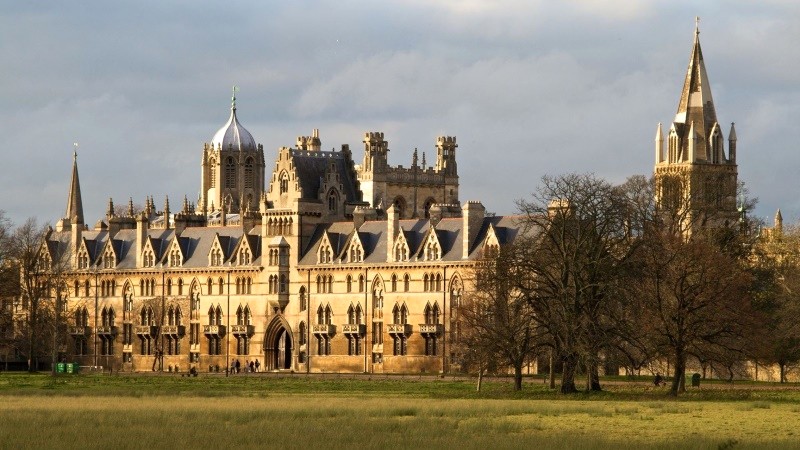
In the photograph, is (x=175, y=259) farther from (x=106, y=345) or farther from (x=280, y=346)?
(x=280, y=346)

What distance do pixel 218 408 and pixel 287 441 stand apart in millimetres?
19744

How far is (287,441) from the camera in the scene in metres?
65.7

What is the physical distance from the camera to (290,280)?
16388cm

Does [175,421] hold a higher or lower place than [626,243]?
lower

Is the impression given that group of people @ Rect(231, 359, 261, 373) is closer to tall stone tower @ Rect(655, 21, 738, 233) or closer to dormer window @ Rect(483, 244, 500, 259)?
dormer window @ Rect(483, 244, 500, 259)

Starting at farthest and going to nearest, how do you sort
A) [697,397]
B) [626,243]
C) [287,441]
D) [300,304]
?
1. [300,304]
2. [626,243]
3. [697,397]
4. [287,441]

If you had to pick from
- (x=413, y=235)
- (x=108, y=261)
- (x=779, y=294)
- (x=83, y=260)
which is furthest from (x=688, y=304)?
(x=83, y=260)

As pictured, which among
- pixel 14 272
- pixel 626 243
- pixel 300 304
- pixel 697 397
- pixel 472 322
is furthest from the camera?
pixel 300 304

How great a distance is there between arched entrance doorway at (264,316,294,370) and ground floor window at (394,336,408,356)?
11641 mm

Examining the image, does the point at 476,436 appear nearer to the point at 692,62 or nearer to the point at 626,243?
the point at 626,243

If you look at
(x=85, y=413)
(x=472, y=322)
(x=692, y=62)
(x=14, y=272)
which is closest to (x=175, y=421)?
(x=85, y=413)

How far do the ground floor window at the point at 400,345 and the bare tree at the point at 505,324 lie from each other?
4241 cm

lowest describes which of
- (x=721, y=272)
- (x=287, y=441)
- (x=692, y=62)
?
(x=287, y=441)

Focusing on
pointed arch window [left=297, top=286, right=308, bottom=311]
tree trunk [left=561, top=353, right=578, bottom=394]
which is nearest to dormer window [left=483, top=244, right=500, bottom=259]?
tree trunk [left=561, top=353, right=578, bottom=394]
